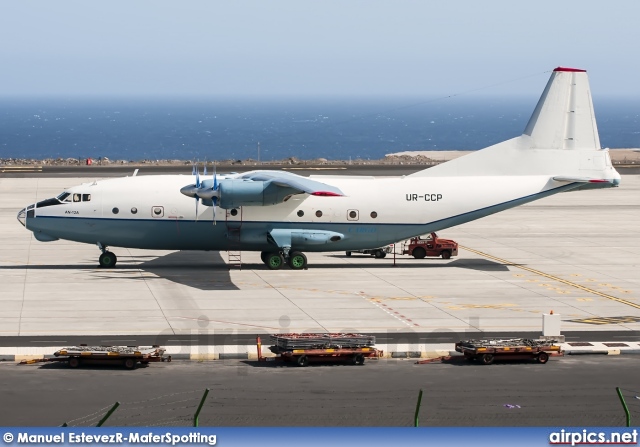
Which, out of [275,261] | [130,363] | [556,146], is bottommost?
[130,363]

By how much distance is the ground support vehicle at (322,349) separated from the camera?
108ft

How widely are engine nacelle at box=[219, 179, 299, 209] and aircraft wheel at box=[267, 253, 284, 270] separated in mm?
2854

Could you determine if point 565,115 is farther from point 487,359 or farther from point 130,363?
point 130,363

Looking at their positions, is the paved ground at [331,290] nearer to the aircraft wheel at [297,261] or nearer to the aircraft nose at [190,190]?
the aircraft wheel at [297,261]

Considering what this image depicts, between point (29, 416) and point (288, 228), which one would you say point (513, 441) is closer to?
point (29, 416)

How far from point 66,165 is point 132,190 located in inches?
3023

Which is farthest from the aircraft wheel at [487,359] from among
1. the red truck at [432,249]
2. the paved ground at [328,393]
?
the red truck at [432,249]

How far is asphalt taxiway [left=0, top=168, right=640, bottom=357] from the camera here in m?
38.1

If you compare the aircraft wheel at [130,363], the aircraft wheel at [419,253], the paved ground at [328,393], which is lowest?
the paved ground at [328,393]

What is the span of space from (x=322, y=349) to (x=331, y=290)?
1342 centimetres

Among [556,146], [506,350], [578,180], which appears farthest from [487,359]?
[556,146]

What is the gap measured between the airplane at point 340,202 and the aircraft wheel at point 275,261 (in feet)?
0.17

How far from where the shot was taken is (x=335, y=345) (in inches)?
1305

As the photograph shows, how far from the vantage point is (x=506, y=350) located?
109ft
